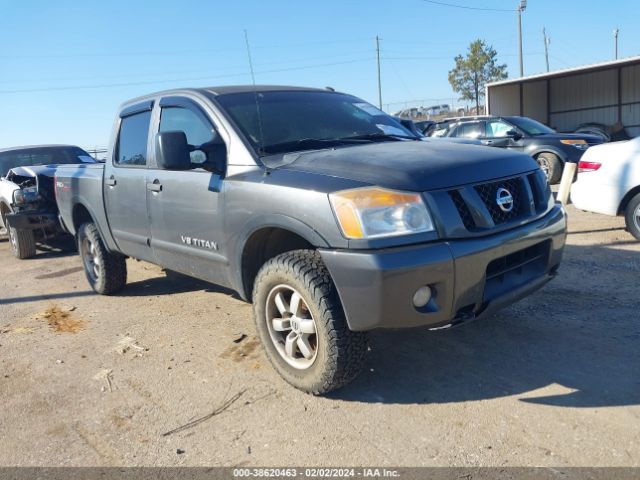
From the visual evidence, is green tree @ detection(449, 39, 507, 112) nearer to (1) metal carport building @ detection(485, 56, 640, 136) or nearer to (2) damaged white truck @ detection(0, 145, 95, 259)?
(1) metal carport building @ detection(485, 56, 640, 136)

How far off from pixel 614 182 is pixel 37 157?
30.2 ft

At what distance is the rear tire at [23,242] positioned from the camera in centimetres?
837

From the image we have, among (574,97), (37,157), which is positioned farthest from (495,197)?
(574,97)

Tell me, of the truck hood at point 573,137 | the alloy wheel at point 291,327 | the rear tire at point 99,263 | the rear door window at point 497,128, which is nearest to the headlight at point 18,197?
the rear tire at point 99,263

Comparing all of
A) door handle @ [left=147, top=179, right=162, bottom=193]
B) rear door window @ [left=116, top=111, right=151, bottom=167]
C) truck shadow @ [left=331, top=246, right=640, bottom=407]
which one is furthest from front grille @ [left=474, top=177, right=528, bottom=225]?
rear door window @ [left=116, top=111, right=151, bottom=167]

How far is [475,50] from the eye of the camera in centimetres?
4094

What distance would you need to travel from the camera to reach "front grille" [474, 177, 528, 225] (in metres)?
3.13

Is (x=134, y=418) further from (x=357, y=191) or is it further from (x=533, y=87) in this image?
(x=533, y=87)

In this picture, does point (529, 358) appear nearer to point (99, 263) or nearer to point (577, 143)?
point (99, 263)

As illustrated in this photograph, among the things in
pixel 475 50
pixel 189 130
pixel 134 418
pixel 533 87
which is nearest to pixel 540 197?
pixel 189 130

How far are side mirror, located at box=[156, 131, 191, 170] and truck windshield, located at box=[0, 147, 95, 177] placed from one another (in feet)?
23.6

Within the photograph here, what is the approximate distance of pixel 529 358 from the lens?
3645 millimetres

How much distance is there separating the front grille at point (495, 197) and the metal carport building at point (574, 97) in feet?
66.2

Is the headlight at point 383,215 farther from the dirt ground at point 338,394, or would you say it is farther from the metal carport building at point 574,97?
the metal carport building at point 574,97
